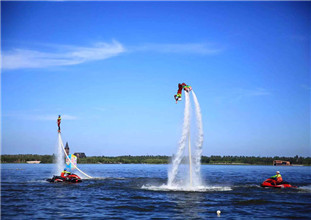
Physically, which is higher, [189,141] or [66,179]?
[189,141]

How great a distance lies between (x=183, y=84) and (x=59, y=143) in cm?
2739

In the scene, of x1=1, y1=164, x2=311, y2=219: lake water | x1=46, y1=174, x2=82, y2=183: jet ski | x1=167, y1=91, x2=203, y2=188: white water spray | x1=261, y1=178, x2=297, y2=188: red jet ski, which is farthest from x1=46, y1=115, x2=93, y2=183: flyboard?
x1=261, y1=178, x2=297, y2=188: red jet ski

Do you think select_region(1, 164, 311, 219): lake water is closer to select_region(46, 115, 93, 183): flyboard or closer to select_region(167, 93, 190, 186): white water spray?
select_region(167, 93, 190, 186): white water spray

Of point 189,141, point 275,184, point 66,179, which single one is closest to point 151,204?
point 189,141

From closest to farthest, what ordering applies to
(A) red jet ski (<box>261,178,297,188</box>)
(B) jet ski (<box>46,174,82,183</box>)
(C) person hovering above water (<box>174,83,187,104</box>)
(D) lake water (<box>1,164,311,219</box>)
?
(D) lake water (<box>1,164,311,219</box>) → (C) person hovering above water (<box>174,83,187,104</box>) → (A) red jet ski (<box>261,178,297,188</box>) → (B) jet ski (<box>46,174,82,183</box>)

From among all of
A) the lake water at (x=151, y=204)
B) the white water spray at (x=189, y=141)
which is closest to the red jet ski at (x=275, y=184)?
the lake water at (x=151, y=204)

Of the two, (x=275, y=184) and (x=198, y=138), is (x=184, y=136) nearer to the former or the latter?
(x=198, y=138)

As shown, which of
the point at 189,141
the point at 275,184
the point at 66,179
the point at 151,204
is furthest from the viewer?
the point at 66,179

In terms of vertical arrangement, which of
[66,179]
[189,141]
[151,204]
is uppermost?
[189,141]

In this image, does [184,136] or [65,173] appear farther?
[65,173]

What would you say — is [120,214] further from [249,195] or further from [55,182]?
[55,182]

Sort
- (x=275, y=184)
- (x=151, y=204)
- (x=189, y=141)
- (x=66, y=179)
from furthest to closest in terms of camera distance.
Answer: (x=66, y=179) → (x=275, y=184) → (x=189, y=141) → (x=151, y=204)

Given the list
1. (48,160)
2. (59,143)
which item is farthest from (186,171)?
(48,160)

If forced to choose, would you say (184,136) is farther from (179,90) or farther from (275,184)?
(275,184)
